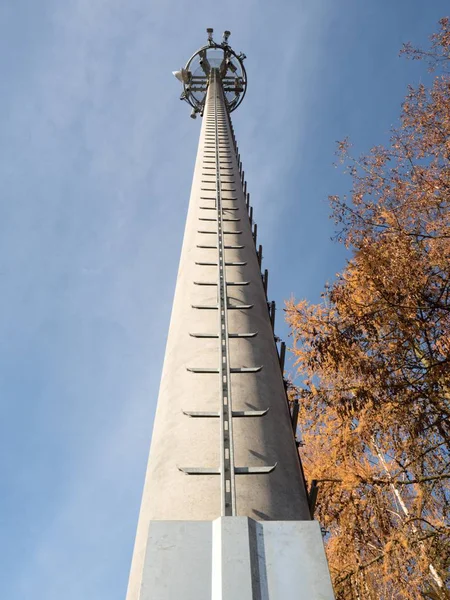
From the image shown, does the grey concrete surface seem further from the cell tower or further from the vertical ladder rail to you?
the vertical ladder rail

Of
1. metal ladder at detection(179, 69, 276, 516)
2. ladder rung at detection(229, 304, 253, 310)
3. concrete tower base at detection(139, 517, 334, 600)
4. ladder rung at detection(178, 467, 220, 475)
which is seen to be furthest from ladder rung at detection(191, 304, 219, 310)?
concrete tower base at detection(139, 517, 334, 600)

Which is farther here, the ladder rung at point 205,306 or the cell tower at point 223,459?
the ladder rung at point 205,306

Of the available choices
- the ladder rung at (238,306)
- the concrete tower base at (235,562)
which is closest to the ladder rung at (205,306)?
the ladder rung at (238,306)

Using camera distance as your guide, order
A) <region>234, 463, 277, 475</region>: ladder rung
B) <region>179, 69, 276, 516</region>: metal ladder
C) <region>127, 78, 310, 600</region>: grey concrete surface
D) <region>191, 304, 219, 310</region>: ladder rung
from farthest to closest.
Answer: <region>191, 304, 219, 310</region>: ladder rung
<region>127, 78, 310, 600</region>: grey concrete surface
<region>234, 463, 277, 475</region>: ladder rung
<region>179, 69, 276, 516</region>: metal ladder

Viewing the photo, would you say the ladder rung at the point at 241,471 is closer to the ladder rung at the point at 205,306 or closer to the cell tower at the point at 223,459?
the cell tower at the point at 223,459

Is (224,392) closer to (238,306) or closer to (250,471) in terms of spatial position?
(250,471)

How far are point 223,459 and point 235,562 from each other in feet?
2.57

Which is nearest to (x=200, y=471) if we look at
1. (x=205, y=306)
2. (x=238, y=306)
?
(x=205, y=306)

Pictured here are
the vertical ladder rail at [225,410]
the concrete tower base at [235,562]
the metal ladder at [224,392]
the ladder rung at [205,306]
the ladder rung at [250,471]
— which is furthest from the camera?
the ladder rung at [205,306]

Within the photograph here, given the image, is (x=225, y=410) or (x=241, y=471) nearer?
(x=241, y=471)

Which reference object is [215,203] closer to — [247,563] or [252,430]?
[252,430]

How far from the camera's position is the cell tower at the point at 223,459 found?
6.45 ft

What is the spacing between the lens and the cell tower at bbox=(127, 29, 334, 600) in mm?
1966

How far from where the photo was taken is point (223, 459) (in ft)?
8.77
